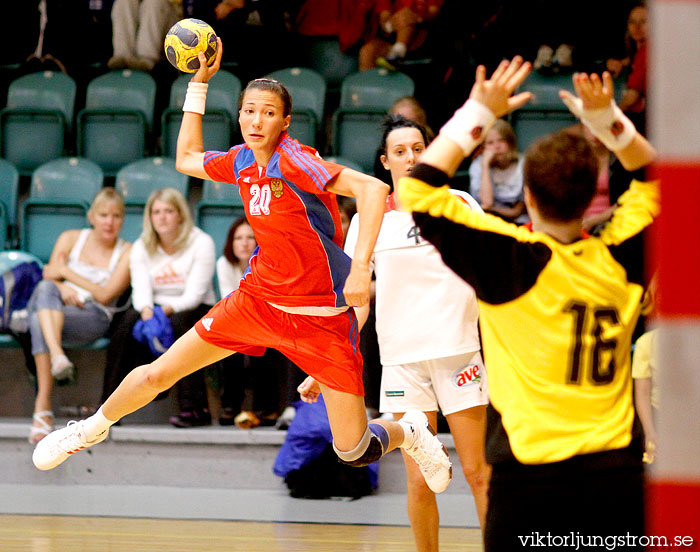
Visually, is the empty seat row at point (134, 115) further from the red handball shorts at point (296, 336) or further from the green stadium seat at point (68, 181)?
the red handball shorts at point (296, 336)

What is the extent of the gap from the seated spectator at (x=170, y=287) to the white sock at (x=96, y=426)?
203 centimetres

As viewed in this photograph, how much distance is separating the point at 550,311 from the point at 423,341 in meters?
1.68

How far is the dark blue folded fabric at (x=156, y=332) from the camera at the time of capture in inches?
230

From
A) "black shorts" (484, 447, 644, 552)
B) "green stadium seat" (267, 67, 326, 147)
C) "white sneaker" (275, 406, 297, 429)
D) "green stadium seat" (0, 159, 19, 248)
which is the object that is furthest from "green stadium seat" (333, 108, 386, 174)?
"black shorts" (484, 447, 644, 552)

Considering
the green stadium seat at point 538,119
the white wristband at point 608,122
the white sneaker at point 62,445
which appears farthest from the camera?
the green stadium seat at point 538,119

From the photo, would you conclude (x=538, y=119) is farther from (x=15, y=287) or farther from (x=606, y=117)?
(x=606, y=117)

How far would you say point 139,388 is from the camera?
375 cm

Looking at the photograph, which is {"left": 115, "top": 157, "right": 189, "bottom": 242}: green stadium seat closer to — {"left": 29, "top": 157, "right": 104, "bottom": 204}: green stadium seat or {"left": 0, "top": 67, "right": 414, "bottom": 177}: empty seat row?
{"left": 29, "top": 157, "right": 104, "bottom": 204}: green stadium seat

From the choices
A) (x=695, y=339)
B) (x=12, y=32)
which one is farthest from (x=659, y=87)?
(x=12, y=32)

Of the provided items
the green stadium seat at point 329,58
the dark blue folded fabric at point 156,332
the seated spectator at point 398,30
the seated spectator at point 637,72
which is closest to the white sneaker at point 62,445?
the dark blue folded fabric at point 156,332

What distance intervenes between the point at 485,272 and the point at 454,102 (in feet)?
17.9

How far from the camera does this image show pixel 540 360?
218cm

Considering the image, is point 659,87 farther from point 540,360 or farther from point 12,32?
point 12,32

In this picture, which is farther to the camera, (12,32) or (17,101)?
(12,32)
